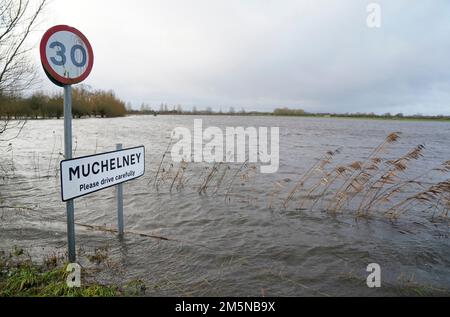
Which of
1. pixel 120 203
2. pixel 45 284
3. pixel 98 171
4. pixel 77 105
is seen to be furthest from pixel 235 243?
pixel 77 105

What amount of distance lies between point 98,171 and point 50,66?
1.53m

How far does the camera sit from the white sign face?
345 cm

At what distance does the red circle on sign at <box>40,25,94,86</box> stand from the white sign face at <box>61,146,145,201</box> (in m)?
1.04

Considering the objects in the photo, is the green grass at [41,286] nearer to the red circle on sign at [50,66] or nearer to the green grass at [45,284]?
the green grass at [45,284]

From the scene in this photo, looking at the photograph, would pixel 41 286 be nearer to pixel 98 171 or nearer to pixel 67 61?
pixel 98 171

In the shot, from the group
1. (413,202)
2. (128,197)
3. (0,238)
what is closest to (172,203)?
(128,197)

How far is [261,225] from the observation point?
6.82m

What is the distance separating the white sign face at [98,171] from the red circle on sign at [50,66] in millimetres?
1041

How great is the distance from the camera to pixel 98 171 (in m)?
4.00

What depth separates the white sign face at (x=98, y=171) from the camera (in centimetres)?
345

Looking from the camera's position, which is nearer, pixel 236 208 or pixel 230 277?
pixel 230 277

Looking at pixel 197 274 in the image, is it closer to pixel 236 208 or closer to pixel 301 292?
pixel 301 292

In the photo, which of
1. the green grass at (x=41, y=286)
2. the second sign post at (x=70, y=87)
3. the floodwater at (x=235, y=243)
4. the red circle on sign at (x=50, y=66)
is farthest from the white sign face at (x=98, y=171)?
the floodwater at (x=235, y=243)
